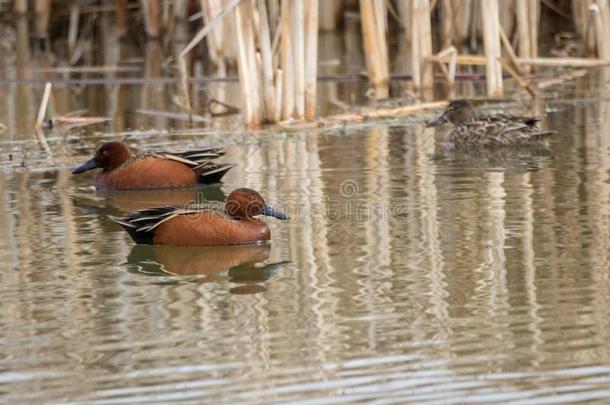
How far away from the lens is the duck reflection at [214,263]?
730 centimetres

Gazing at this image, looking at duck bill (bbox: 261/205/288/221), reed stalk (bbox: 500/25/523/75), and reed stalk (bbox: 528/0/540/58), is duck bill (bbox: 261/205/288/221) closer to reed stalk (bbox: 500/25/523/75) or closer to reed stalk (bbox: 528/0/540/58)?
reed stalk (bbox: 500/25/523/75)

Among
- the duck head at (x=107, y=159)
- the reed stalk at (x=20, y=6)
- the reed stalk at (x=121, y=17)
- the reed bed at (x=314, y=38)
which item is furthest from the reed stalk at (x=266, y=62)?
the reed stalk at (x=20, y=6)

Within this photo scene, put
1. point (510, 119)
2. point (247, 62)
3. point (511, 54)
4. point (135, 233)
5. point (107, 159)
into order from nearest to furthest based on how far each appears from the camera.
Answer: point (135, 233) < point (107, 159) < point (510, 119) < point (247, 62) < point (511, 54)

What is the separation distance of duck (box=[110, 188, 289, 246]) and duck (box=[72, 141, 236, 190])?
189 centimetres

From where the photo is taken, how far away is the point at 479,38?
55.0ft

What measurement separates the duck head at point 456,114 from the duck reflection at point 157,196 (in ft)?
7.63

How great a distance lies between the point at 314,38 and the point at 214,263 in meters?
4.06

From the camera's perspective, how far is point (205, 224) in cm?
805

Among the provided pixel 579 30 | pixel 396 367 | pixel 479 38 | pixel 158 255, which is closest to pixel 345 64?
pixel 479 38

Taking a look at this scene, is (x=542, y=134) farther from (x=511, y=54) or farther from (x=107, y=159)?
(x=107, y=159)

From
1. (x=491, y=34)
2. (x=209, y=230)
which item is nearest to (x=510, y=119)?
(x=491, y=34)

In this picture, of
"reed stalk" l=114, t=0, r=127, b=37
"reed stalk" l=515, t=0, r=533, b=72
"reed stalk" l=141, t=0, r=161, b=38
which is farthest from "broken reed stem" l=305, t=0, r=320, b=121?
"reed stalk" l=114, t=0, r=127, b=37

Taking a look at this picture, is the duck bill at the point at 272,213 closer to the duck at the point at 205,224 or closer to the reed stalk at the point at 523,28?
the duck at the point at 205,224

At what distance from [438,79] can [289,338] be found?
870cm
